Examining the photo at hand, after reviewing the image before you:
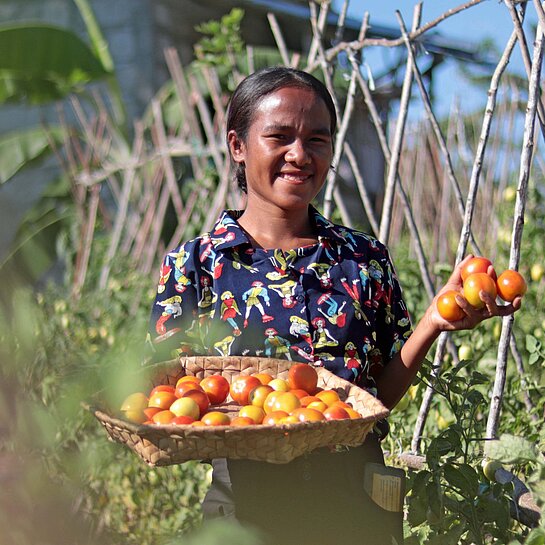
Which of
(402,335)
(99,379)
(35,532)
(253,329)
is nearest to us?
(35,532)

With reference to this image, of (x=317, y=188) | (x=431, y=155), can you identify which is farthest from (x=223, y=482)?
(x=431, y=155)

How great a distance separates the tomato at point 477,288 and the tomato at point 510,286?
0.9 inches

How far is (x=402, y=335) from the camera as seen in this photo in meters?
1.58

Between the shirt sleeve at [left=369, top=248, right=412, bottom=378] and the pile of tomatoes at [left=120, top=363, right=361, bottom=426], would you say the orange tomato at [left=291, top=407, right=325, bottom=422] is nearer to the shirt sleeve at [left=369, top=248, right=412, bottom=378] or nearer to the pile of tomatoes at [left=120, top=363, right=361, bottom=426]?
the pile of tomatoes at [left=120, top=363, right=361, bottom=426]

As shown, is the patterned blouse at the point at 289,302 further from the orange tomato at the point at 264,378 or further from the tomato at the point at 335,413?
the tomato at the point at 335,413

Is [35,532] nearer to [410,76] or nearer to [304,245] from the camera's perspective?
[304,245]

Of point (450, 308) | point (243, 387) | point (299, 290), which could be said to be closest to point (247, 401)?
point (243, 387)

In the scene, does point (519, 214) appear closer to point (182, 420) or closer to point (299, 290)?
point (299, 290)

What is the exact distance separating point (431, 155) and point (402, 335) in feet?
13.0

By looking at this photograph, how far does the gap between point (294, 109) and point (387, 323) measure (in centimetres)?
43

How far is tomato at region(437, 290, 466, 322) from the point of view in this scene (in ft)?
4.25

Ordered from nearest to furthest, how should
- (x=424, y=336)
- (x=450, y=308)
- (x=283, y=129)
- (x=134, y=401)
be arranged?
(x=134, y=401)
(x=450, y=308)
(x=424, y=336)
(x=283, y=129)

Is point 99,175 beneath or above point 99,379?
beneath

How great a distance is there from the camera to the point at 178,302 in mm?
1516
